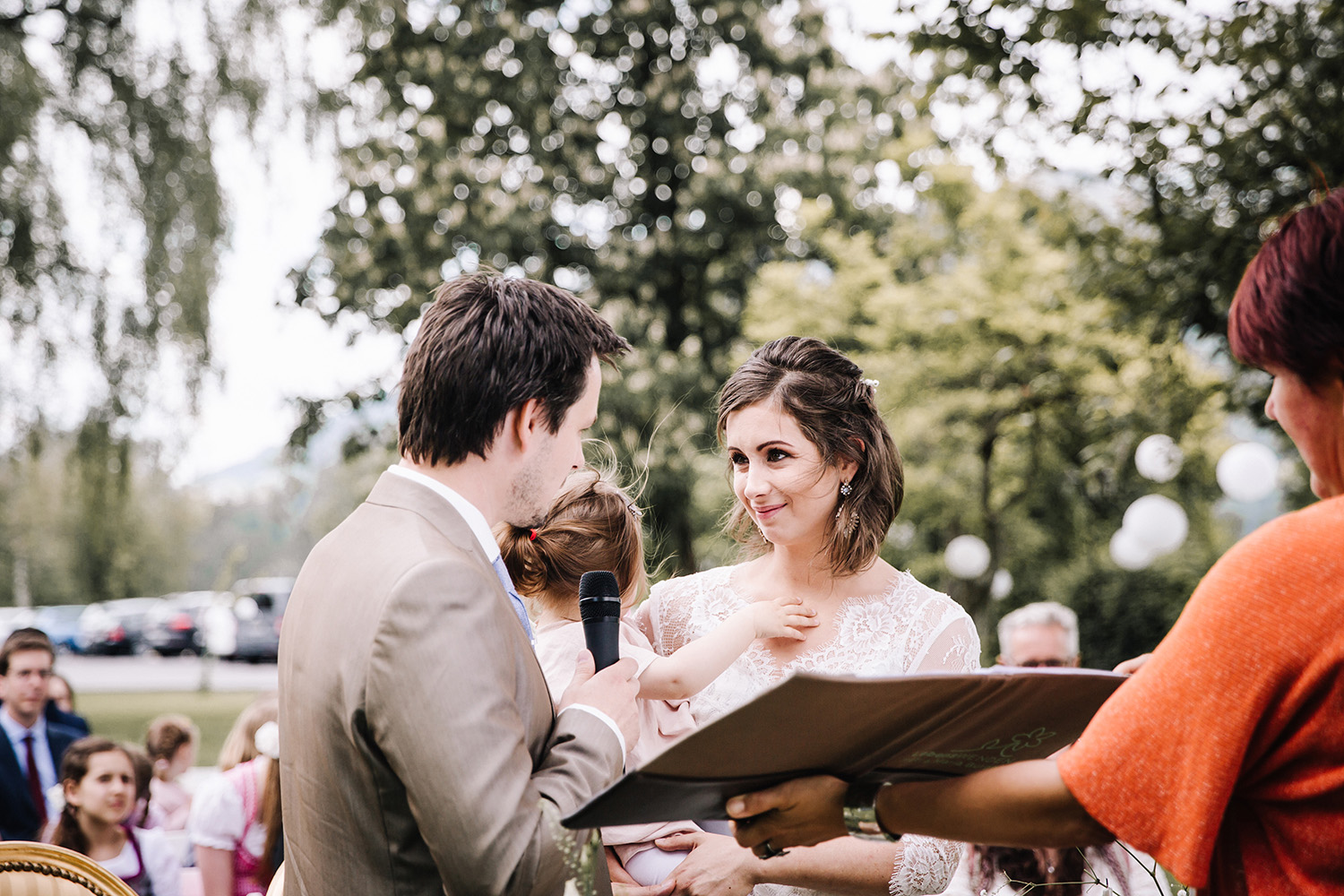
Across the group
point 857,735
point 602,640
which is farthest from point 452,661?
point 857,735

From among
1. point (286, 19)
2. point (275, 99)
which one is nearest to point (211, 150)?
point (275, 99)

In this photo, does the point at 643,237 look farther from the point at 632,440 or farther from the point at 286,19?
the point at 286,19

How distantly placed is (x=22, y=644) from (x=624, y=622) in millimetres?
5057

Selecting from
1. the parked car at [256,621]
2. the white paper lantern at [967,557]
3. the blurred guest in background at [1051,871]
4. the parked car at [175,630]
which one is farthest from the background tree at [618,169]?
the parked car at [175,630]

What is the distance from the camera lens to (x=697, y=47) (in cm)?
1481

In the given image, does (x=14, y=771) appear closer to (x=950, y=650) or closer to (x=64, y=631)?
(x=950, y=650)

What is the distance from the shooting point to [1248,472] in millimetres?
11188

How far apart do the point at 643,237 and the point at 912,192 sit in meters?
5.02

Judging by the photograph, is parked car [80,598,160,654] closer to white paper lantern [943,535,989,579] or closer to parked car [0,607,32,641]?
parked car [0,607,32,641]

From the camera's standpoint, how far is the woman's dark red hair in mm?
1368

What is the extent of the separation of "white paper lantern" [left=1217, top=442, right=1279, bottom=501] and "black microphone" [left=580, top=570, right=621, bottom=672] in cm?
1107

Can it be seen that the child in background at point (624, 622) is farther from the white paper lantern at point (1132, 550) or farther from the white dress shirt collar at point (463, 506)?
the white paper lantern at point (1132, 550)

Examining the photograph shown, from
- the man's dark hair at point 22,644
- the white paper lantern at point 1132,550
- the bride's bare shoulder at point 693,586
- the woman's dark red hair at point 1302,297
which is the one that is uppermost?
the woman's dark red hair at point 1302,297

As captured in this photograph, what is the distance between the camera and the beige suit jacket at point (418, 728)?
4.97 ft
